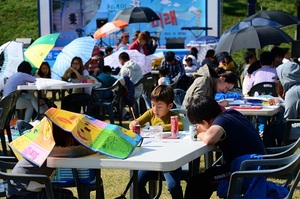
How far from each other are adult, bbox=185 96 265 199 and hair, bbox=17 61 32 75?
559 centimetres

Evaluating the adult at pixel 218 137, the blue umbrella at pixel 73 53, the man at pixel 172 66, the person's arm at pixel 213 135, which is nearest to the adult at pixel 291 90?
the adult at pixel 218 137

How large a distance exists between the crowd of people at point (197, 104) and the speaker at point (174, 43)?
22.5ft

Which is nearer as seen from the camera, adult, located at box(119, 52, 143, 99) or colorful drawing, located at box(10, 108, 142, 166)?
colorful drawing, located at box(10, 108, 142, 166)

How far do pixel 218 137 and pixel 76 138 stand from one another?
38.2 inches

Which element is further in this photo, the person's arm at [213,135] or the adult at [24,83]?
the adult at [24,83]

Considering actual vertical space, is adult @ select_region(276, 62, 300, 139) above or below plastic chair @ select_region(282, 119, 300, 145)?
above

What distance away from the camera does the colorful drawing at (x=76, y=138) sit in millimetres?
4043

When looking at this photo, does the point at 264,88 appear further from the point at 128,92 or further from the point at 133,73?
the point at 133,73

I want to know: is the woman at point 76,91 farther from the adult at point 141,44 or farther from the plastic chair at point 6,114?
the plastic chair at point 6,114

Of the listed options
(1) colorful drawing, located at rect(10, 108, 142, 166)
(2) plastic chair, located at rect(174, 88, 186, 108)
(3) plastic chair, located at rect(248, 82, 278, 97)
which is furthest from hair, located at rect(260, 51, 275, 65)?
(1) colorful drawing, located at rect(10, 108, 142, 166)

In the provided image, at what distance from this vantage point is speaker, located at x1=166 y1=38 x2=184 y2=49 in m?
21.3

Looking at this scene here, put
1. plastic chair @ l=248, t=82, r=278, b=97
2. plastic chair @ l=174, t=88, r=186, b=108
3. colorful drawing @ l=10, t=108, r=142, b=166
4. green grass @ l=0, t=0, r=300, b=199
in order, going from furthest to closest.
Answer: green grass @ l=0, t=0, r=300, b=199 → plastic chair @ l=248, t=82, r=278, b=97 → plastic chair @ l=174, t=88, r=186, b=108 → colorful drawing @ l=10, t=108, r=142, b=166

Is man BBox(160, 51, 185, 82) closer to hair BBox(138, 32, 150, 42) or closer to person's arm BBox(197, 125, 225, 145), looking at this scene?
hair BBox(138, 32, 150, 42)

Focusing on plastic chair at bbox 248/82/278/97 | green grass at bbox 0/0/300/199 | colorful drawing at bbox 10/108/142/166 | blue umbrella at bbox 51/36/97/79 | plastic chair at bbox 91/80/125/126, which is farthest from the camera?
green grass at bbox 0/0/300/199
